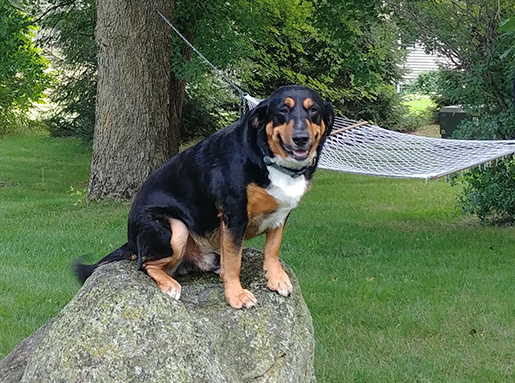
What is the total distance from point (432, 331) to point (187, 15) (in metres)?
6.58

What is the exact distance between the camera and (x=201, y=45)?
9.70m

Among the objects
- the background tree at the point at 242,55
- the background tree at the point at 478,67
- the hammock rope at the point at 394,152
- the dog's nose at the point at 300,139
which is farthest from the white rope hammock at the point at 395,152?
the dog's nose at the point at 300,139

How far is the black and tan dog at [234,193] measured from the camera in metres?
2.83

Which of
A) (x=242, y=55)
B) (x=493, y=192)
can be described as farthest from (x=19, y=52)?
(x=493, y=192)

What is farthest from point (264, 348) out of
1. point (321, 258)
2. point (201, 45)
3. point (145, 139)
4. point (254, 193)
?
point (201, 45)

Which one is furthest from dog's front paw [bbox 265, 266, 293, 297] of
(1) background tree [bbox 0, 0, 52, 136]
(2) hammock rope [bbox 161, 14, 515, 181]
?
(1) background tree [bbox 0, 0, 52, 136]

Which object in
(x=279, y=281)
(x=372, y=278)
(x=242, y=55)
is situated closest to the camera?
(x=279, y=281)

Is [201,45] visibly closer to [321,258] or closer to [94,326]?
[321,258]

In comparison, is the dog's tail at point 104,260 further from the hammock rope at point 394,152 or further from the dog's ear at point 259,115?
the hammock rope at point 394,152

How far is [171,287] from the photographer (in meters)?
2.97

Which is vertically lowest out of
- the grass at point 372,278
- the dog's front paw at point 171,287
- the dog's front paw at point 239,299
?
the grass at point 372,278

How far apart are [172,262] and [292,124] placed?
0.81 metres

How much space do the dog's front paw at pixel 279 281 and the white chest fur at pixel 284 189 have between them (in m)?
0.30

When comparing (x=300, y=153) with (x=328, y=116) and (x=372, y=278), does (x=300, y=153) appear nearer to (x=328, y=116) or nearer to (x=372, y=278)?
(x=328, y=116)
